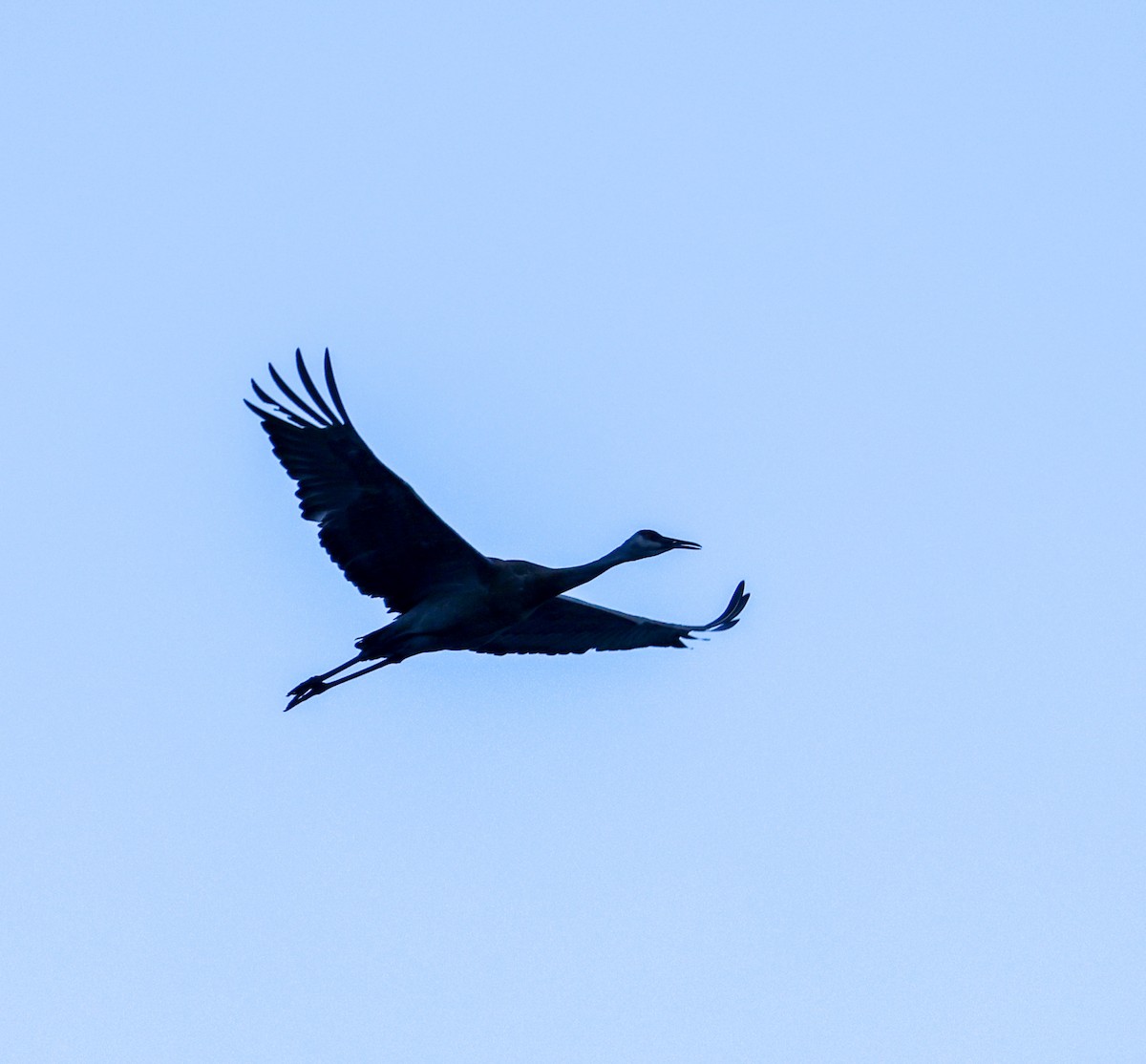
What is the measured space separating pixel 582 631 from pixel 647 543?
1.24m

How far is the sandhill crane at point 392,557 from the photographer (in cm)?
1955

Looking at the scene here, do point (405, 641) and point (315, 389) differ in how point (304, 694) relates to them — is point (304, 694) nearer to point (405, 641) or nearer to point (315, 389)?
point (405, 641)

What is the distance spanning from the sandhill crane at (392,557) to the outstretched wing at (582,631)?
0.43m

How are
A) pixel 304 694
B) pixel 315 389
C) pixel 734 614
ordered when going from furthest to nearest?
pixel 734 614, pixel 304 694, pixel 315 389

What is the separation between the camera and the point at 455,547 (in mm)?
20047

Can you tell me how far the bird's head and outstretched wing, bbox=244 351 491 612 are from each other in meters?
1.91

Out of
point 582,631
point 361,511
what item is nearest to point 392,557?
point 361,511

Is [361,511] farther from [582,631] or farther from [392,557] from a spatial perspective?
[582,631]

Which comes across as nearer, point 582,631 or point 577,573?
point 577,573

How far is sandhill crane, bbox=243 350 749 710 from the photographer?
64.1ft

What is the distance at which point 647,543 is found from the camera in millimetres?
21578

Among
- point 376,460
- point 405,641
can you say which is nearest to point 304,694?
point 405,641

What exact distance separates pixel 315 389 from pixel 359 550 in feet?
5.59

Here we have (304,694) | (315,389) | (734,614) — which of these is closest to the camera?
(315,389)
